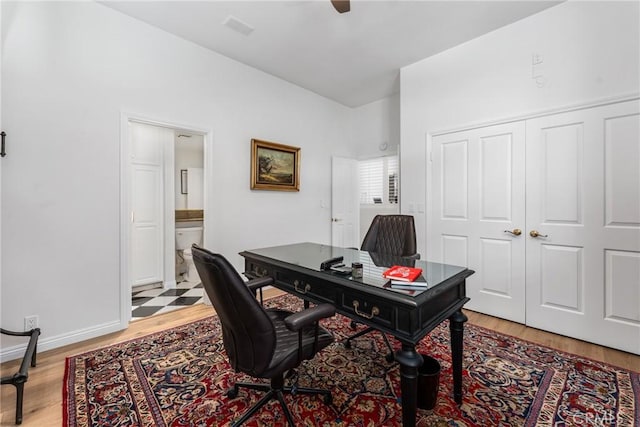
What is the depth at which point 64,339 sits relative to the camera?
2.35m

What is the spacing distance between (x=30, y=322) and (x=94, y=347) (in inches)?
20.4

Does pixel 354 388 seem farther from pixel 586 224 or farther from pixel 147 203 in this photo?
pixel 147 203

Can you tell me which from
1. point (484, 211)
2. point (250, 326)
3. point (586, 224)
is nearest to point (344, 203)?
point (484, 211)

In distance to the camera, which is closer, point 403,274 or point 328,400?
point 403,274

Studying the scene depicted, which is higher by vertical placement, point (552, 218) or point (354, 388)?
point (552, 218)

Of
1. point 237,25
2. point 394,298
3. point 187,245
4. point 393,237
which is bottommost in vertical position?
point 187,245

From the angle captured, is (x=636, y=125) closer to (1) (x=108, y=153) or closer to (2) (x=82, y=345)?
(1) (x=108, y=153)

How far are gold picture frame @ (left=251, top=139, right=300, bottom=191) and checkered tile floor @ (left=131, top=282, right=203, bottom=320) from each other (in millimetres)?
1676

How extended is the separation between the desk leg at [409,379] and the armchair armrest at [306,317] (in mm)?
358

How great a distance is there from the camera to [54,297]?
2328 mm

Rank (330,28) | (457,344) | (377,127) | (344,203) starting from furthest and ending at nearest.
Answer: (344,203), (377,127), (330,28), (457,344)

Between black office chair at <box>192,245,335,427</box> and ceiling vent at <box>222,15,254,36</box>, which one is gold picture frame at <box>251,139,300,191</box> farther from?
black office chair at <box>192,245,335,427</box>

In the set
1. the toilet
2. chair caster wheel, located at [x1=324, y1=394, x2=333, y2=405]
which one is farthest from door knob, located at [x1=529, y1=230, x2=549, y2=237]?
the toilet

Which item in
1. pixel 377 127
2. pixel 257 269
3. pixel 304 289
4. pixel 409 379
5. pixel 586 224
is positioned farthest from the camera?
pixel 377 127
